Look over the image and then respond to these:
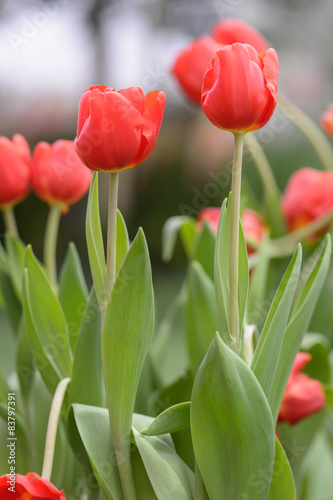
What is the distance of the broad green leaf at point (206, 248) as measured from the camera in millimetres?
376

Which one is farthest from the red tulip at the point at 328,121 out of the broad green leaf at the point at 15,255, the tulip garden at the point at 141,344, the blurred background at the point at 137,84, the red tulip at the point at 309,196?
the blurred background at the point at 137,84

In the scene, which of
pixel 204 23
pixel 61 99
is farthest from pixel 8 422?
pixel 204 23

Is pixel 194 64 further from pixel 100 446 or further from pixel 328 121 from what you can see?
pixel 100 446

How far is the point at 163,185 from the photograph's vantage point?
2566 mm

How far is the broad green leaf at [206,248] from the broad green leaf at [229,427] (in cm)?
16

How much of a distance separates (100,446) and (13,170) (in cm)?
18

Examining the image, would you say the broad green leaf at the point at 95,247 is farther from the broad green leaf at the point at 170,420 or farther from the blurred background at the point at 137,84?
the blurred background at the point at 137,84

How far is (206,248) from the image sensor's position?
38 cm

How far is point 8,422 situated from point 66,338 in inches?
2.3

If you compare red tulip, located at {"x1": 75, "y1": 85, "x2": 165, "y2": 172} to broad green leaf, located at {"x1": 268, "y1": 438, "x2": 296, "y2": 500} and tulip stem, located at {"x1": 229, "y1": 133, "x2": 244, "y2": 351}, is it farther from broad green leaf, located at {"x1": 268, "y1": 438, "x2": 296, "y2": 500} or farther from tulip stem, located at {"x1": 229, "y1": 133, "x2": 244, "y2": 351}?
broad green leaf, located at {"x1": 268, "y1": 438, "x2": 296, "y2": 500}

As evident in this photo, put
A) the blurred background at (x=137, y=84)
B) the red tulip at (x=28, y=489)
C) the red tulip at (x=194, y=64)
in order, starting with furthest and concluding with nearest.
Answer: the blurred background at (x=137, y=84), the red tulip at (x=194, y=64), the red tulip at (x=28, y=489)

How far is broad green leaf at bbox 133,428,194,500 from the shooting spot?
0.81ft

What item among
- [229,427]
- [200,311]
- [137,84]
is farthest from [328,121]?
[137,84]

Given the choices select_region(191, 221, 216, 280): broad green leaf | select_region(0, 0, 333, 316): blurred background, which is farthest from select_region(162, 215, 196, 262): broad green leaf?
select_region(0, 0, 333, 316): blurred background
